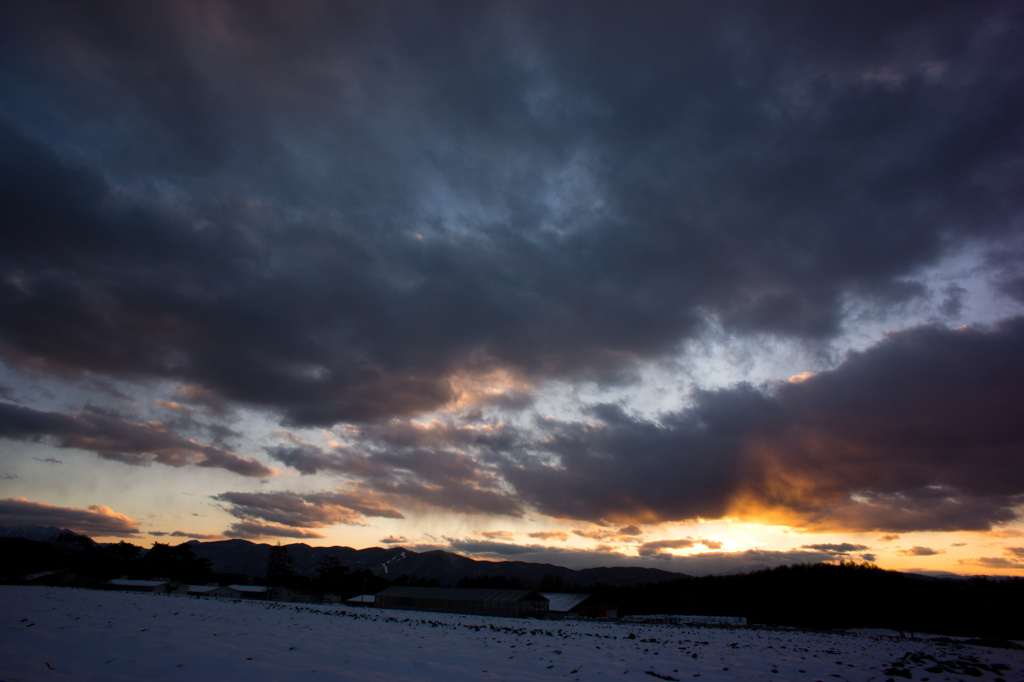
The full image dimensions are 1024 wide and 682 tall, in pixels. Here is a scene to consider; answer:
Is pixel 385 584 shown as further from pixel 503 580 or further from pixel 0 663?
pixel 0 663

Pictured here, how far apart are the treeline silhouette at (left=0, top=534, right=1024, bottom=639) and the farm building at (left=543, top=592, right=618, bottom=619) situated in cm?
1756

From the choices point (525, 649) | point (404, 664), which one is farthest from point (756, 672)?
point (404, 664)

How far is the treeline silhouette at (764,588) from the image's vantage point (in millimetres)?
94812

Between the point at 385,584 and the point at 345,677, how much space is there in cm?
16794

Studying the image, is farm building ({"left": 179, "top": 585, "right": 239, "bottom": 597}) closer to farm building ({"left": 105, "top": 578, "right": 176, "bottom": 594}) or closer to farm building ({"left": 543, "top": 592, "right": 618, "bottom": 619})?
farm building ({"left": 105, "top": 578, "right": 176, "bottom": 594})

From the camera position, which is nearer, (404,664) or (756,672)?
(404,664)

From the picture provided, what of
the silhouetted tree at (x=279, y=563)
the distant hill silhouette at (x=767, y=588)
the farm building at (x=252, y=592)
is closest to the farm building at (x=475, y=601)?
the distant hill silhouette at (x=767, y=588)

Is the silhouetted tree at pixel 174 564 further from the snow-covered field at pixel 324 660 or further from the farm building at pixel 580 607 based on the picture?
the snow-covered field at pixel 324 660

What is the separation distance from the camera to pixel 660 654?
934 inches

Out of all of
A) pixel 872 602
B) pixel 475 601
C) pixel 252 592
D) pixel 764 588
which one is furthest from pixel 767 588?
pixel 252 592

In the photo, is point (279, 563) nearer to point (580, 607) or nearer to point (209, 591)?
point (209, 591)

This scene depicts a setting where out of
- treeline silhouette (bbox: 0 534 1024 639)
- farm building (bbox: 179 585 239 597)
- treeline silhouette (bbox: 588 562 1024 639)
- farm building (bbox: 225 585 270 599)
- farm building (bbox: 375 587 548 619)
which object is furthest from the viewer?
farm building (bbox: 225 585 270 599)

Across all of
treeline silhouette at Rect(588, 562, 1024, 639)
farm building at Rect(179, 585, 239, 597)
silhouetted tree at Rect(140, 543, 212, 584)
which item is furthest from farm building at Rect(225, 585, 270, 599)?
treeline silhouette at Rect(588, 562, 1024, 639)

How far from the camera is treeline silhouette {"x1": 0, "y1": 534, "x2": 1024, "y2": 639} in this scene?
9481cm
